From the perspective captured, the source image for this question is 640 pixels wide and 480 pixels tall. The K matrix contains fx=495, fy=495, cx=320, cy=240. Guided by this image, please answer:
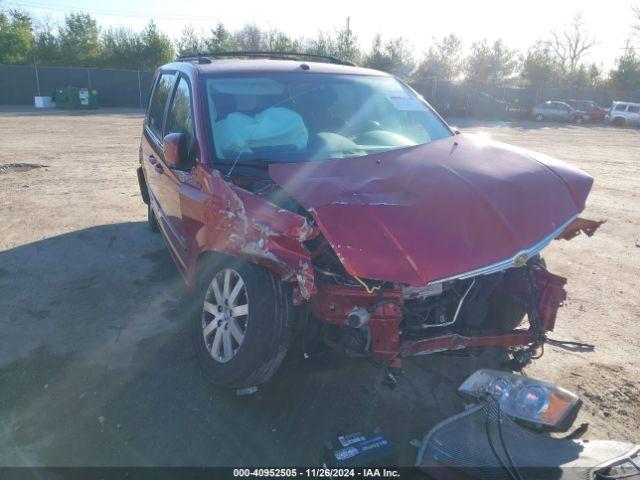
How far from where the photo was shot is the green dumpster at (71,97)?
29458 millimetres

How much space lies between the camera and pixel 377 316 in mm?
2598

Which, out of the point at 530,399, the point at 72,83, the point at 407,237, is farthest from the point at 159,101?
the point at 72,83

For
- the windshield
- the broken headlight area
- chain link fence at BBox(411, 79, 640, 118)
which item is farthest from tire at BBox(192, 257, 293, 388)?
chain link fence at BBox(411, 79, 640, 118)

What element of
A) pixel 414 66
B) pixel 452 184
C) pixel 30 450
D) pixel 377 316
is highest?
pixel 414 66

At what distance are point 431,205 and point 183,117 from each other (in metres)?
2.31

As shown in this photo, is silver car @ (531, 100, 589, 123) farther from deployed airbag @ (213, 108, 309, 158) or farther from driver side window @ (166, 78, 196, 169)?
deployed airbag @ (213, 108, 309, 158)

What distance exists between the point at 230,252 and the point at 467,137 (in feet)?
7.39

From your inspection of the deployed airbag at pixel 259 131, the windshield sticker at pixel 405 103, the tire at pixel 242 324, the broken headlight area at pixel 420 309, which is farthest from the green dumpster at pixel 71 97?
the broken headlight area at pixel 420 309

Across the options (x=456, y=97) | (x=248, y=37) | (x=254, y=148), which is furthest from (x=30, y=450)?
(x=248, y=37)

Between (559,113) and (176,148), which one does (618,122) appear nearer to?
(559,113)

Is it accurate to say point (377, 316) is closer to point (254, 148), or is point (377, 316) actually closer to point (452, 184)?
point (452, 184)

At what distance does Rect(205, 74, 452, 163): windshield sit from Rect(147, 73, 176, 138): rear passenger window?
43.8 inches

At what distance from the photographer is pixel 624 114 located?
3259 cm

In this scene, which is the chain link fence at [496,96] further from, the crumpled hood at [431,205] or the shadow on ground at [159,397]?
the shadow on ground at [159,397]
